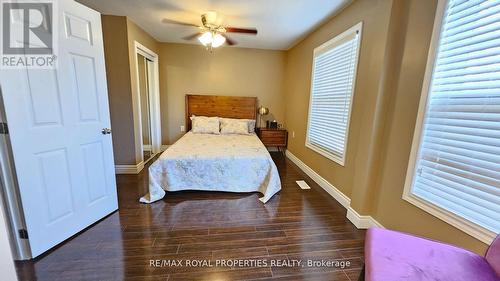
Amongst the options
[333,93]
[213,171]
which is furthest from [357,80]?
[213,171]

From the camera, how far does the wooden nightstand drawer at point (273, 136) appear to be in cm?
466

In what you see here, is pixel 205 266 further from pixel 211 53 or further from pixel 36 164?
pixel 211 53

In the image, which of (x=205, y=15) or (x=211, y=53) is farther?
(x=211, y=53)

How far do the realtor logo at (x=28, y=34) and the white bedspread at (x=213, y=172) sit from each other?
1475 mm

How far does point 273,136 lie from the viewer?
15.4ft

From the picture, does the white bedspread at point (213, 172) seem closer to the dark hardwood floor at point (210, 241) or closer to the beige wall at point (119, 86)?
the dark hardwood floor at point (210, 241)

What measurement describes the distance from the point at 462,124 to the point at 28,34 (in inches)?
127

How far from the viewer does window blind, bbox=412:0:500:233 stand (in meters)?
1.23

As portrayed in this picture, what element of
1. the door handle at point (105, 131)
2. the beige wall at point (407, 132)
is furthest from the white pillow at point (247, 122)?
the beige wall at point (407, 132)

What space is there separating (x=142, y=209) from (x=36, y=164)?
1.10 meters

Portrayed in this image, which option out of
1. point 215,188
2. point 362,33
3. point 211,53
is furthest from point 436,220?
point 211,53

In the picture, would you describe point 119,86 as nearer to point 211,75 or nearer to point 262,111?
point 211,75

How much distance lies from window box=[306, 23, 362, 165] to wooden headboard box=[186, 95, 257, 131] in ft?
5.52

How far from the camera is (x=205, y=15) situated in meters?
2.78
